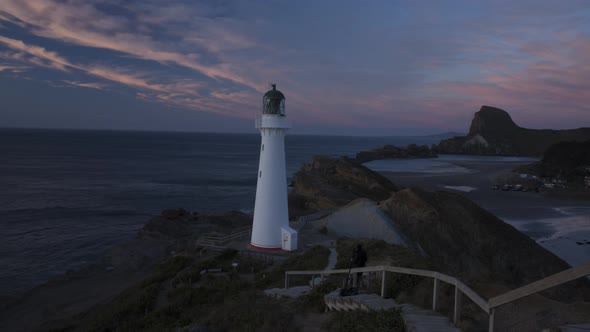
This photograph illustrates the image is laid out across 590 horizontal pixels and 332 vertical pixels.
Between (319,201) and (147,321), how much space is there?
1116 inches

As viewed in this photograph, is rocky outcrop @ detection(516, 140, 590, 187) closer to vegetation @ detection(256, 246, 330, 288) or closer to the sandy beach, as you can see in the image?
the sandy beach

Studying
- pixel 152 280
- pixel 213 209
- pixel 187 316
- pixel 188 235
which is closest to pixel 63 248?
pixel 188 235

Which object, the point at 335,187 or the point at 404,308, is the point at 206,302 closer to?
the point at 404,308

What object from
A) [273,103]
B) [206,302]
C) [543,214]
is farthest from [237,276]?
[543,214]

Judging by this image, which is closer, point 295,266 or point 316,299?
point 316,299

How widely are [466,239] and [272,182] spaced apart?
37.3 ft

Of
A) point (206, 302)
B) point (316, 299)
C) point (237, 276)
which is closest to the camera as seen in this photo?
point (316, 299)

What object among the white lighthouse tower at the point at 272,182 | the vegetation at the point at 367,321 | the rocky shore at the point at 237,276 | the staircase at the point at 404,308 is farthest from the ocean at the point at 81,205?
the vegetation at the point at 367,321

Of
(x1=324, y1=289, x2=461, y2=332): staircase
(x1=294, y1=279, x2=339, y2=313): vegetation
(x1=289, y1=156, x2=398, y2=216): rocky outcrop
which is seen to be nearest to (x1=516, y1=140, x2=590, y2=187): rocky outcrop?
(x1=289, y1=156, x2=398, y2=216): rocky outcrop

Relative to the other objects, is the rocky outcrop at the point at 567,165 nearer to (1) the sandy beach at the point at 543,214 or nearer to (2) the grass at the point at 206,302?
(1) the sandy beach at the point at 543,214

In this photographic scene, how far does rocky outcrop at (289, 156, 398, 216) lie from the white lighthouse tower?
17242mm

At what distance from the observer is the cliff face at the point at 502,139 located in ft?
498

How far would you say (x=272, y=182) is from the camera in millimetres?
18297

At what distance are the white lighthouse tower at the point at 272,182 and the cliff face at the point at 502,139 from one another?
478 ft
